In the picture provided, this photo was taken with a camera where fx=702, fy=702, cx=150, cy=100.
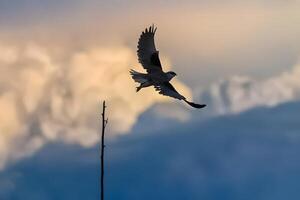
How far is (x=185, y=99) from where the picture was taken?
49.5 m

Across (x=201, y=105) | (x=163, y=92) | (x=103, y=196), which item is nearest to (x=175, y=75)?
(x=163, y=92)

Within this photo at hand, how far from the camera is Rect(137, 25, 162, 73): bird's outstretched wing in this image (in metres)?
53.5

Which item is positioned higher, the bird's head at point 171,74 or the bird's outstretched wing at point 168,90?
the bird's head at point 171,74

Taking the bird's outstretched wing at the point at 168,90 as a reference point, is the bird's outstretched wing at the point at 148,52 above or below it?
above

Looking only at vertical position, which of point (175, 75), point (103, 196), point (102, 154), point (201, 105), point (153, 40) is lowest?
point (103, 196)

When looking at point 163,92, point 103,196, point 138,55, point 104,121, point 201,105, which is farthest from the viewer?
point 138,55

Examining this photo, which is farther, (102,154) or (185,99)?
(185,99)

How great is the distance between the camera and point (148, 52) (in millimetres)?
54406

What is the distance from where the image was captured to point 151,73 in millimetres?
52531

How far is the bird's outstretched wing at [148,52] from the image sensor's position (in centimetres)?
5353

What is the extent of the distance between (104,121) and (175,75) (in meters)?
13.6

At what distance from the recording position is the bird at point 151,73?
166 ft

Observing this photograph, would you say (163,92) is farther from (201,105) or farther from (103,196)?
(103,196)

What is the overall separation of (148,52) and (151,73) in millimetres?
2540
